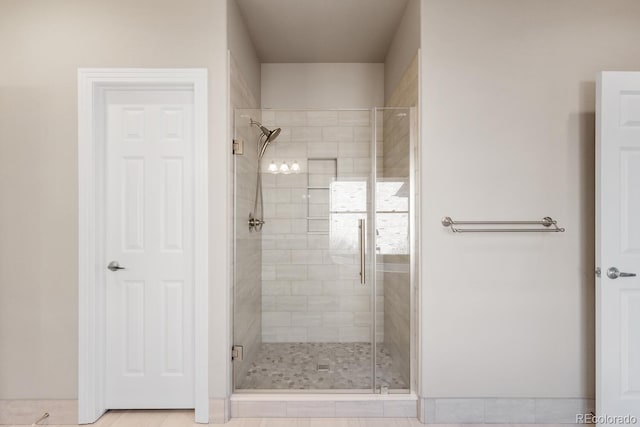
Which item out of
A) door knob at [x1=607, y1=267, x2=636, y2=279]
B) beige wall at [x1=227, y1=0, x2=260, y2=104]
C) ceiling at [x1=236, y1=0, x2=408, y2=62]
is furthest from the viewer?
ceiling at [x1=236, y1=0, x2=408, y2=62]

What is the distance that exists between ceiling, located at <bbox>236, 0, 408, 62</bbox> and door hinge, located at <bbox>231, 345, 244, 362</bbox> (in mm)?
2341

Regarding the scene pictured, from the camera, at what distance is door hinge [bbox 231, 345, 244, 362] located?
237 centimetres

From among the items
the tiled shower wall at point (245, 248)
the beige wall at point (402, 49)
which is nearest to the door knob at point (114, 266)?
the tiled shower wall at point (245, 248)

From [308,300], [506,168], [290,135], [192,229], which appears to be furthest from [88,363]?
[506,168]

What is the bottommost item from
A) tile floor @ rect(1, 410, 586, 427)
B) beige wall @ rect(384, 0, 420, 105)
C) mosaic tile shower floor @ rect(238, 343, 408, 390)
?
tile floor @ rect(1, 410, 586, 427)

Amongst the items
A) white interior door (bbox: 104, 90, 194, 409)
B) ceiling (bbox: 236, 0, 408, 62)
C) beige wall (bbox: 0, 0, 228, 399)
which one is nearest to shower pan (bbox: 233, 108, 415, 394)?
white interior door (bbox: 104, 90, 194, 409)

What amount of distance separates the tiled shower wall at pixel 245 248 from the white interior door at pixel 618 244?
203 cm

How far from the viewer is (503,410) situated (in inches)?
88.9

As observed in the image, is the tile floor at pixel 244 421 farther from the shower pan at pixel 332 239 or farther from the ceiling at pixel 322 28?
the ceiling at pixel 322 28

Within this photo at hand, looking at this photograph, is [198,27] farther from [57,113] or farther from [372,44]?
[372,44]

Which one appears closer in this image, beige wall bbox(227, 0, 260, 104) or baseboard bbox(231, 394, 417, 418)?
baseboard bbox(231, 394, 417, 418)

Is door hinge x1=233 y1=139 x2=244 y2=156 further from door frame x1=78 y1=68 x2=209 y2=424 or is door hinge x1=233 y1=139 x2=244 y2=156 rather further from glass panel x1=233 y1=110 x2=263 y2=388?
door frame x1=78 y1=68 x2=209 y2=424

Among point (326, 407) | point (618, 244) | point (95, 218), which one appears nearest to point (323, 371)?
point (326, 407)

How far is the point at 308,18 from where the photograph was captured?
9.34 ft
